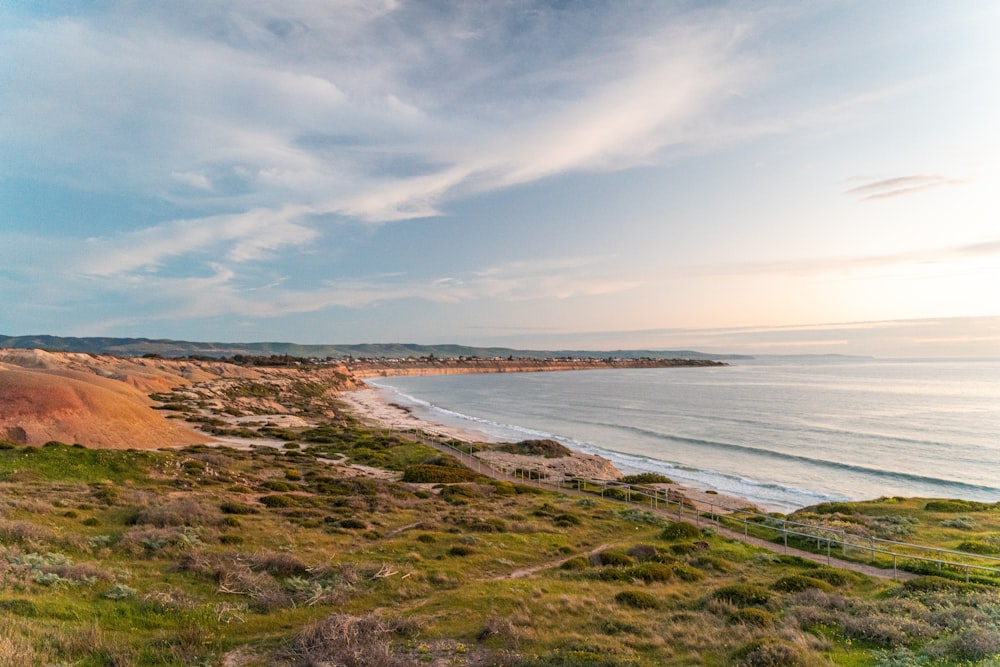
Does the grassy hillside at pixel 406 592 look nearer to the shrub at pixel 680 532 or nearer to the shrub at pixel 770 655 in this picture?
the shrub at pixel 770 655

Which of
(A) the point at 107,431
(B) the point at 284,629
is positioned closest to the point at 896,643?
(B) the point at 284,629

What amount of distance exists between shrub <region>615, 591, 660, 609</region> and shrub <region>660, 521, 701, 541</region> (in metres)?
10.2

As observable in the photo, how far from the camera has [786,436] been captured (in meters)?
67.8

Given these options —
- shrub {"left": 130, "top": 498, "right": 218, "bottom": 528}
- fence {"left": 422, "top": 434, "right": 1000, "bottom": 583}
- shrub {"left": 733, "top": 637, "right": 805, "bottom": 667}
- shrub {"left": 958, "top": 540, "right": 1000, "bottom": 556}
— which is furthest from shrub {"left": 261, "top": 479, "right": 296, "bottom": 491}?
shrub {"left": 958, "top": 540, "right": 1000, "bottom": 556}

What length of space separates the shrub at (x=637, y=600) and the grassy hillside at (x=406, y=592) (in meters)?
0.05

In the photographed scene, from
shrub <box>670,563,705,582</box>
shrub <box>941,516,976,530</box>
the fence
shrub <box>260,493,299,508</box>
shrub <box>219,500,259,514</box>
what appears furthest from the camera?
shrub <box>941,516,976,530</box>

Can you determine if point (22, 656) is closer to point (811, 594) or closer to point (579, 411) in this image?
point (811, 594)

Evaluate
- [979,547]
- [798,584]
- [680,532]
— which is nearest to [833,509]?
[979,547]

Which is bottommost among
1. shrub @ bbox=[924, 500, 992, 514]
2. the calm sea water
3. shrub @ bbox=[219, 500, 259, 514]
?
the calm sea water

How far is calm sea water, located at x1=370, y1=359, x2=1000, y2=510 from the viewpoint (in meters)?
45.6

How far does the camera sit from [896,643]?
39.3ft

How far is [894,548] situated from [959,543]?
3.82 m

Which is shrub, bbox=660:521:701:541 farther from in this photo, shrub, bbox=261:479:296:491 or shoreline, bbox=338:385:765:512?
shrub, bbox=261:479:296:491

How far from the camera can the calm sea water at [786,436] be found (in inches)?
1794
